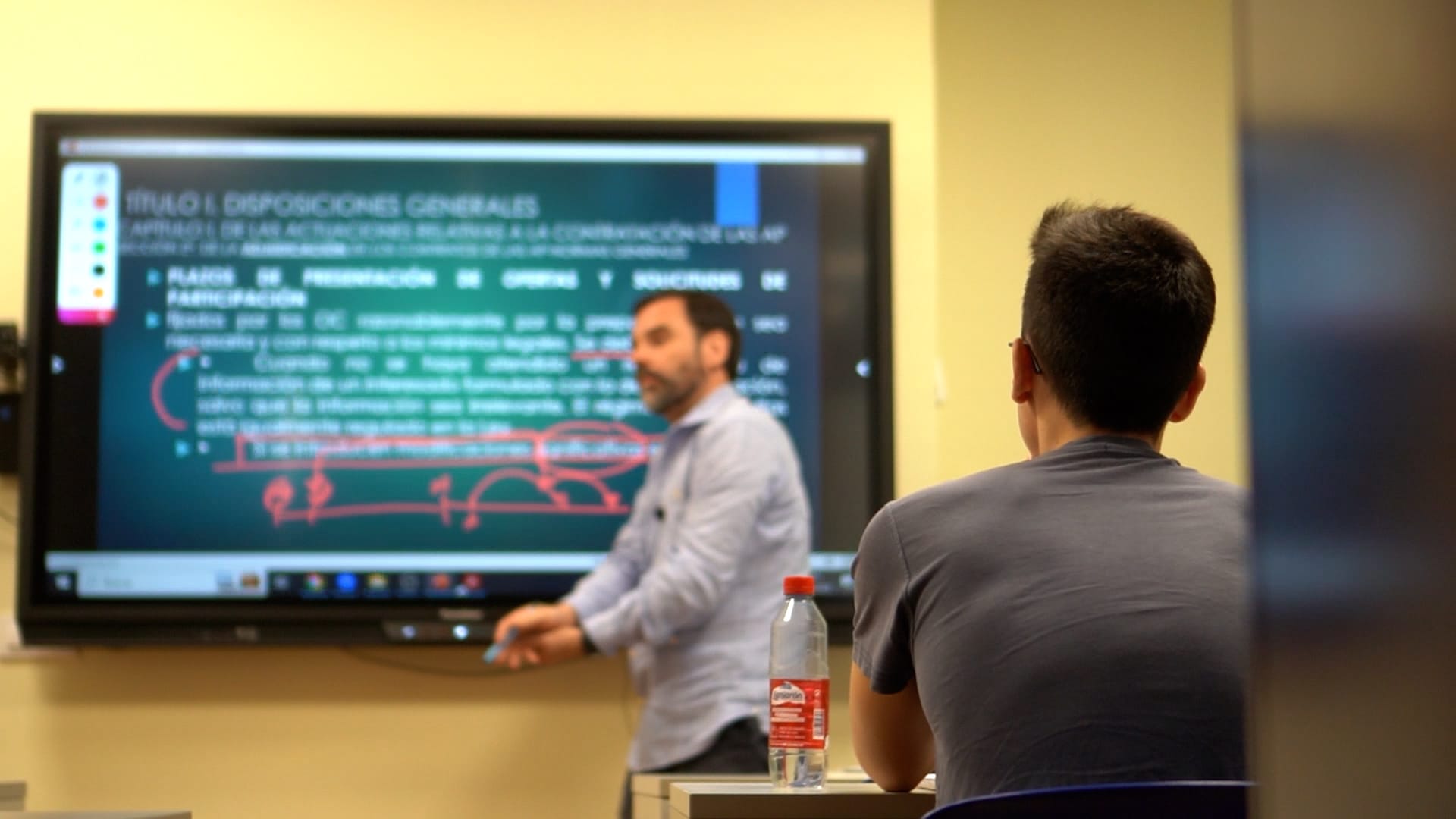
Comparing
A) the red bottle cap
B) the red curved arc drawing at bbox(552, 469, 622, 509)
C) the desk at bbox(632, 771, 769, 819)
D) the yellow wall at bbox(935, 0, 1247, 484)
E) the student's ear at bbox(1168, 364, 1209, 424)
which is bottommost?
the desk at bbox(632, 771, 769, 819)

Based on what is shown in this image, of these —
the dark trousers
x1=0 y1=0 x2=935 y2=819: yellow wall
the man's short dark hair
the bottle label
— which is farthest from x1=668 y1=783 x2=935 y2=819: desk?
x1=0 y1=0 x2=935 y2=819: yellow wall

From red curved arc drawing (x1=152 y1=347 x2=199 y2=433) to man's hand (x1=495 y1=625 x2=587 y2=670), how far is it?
90 cm

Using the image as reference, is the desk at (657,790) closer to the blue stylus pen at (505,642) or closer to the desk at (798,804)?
the desk at (798,804)

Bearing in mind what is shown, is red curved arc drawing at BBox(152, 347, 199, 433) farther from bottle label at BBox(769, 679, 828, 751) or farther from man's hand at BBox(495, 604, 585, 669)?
bottle label at BBox(769, 679, 828, 751)

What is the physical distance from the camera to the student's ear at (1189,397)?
4.68ft

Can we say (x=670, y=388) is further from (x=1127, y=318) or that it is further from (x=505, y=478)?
(x=1127, y=318)

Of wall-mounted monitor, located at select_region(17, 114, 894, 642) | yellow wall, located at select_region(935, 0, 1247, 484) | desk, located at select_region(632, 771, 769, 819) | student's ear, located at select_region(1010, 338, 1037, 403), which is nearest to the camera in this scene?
student's ear, located at select_region(1010, 338, 1037, 403)

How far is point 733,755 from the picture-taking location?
9.92 ft

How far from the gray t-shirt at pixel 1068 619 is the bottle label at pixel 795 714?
0.70 ft

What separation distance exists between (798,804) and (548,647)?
176 centimetres

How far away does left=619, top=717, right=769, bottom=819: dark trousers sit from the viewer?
9.89 feet

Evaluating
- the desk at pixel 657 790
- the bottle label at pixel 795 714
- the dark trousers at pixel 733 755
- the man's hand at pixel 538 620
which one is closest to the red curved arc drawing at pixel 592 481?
the man's hand at pixel 538 620

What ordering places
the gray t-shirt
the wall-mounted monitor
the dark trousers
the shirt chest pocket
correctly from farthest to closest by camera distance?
the wall-mounted monitor → the shirt chest pocket → the dark trousers → the gray t-shirt

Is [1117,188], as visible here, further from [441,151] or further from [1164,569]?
[1164,569]
